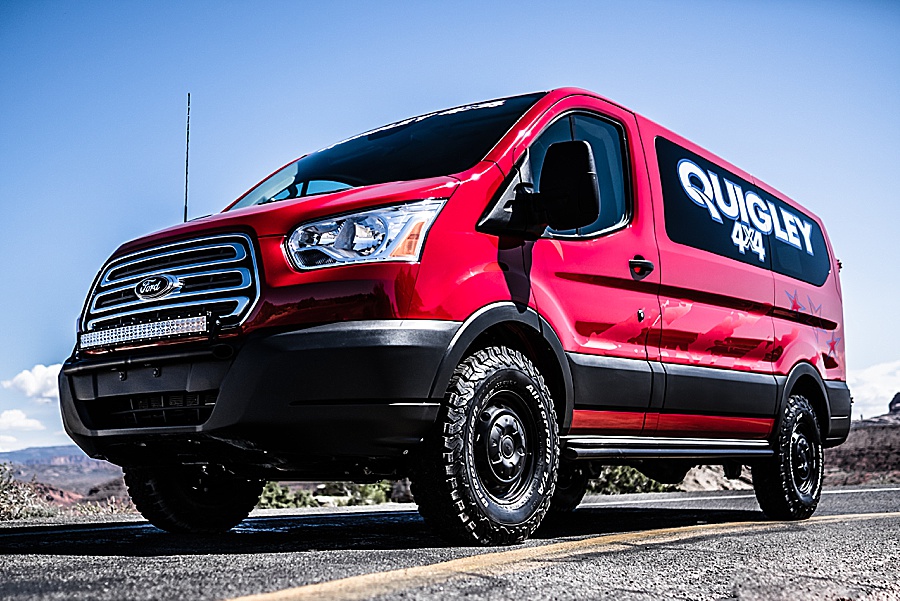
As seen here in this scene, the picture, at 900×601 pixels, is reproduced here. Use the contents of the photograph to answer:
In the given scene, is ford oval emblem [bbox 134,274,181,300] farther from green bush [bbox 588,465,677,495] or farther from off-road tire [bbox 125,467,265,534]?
green bush [bbox 588,465,677,495]

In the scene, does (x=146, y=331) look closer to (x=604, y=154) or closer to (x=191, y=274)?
(x=191, y=274)

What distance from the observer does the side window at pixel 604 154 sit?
487cm

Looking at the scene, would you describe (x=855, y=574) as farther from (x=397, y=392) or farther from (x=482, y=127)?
(x=482, y=127)

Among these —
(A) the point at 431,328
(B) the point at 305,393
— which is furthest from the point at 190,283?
(A) the point at 431,328

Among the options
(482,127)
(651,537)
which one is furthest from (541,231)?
(651,537)

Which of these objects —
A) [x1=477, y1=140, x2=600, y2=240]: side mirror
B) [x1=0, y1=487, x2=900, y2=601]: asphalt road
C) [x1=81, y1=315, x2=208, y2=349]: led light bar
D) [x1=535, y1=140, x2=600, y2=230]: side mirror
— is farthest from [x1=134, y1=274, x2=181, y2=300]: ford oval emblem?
[x1=535, y1=140, x2=600, y2=230]: side mirror

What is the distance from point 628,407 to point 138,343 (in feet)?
7.83

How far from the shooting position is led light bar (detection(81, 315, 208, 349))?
3.91 metres

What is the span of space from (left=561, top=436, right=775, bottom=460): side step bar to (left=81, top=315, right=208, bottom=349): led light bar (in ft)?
5.83

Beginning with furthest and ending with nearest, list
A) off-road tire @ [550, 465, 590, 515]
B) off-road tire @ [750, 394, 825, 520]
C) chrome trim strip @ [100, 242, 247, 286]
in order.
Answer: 1. off-road tire @ [550, 465, 590, 515]
2. off-road tire @ [750, 394, 825, 520]
3. chrome trim strip @ [100, 242, 247, 286]

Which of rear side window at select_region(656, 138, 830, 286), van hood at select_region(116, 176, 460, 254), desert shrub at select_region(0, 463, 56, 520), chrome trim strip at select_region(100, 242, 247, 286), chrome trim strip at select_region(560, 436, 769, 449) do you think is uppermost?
rear side window at select_region(656, 138, 830, 286)

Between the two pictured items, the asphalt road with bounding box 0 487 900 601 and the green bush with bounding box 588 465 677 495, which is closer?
the asphalt road with bounding box 0 487 900 601

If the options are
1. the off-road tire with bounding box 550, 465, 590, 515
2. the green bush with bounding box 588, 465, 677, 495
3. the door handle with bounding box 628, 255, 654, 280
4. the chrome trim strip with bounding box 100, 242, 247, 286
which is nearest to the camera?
the chrome trim strip with bounding box 100, 242, 247, 286

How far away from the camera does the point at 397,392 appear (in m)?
3.74
